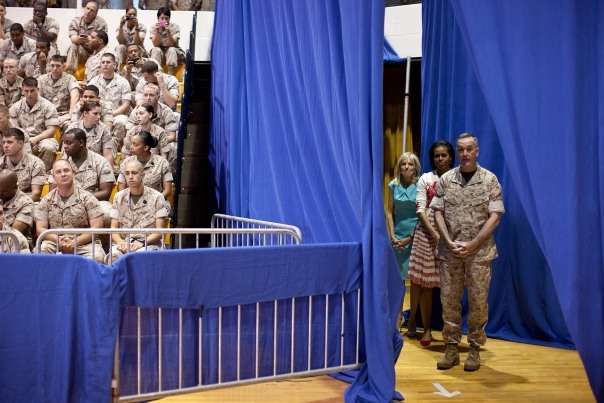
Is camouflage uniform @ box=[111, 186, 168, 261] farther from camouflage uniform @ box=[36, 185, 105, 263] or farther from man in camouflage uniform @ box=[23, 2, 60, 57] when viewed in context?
man in camouflage uniform @ box=[23, 2, 60, 57]

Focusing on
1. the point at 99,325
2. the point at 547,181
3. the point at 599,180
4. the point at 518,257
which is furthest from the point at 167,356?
the point at 518,257

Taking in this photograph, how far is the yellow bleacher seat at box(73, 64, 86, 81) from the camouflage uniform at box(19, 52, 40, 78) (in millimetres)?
536

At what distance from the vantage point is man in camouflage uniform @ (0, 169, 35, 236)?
16.3ft

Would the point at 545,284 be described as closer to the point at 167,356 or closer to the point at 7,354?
the point at 167,356

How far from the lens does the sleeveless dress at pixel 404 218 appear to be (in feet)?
16.9

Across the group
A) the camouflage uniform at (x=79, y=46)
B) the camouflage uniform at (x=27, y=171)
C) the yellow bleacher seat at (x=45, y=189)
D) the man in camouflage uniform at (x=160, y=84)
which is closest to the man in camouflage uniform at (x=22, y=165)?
the camouflage uniform at (x=27, y=171)

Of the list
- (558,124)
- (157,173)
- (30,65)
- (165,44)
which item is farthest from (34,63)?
(558,124)

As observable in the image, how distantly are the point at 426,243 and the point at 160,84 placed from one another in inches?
143

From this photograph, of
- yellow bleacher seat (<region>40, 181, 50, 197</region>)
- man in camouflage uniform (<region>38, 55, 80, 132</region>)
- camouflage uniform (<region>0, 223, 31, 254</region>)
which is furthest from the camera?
man in camouflage uniform (<region>38, 55, 80, 132</region>)

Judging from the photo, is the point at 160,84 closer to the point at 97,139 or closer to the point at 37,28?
the point at 97,139

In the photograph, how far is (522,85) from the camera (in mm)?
3070

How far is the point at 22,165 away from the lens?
5.84 metres

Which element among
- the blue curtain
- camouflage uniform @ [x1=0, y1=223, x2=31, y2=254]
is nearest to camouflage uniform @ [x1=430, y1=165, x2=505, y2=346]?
the blue curtain

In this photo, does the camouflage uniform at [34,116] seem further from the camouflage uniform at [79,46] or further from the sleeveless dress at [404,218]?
the sleeveless dress at [404,218]
